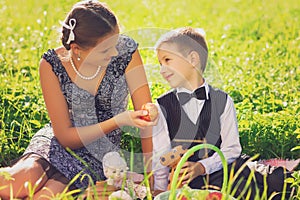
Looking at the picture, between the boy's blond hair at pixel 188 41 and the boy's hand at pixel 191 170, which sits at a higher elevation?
the boy's blond hair at pixel 188 41

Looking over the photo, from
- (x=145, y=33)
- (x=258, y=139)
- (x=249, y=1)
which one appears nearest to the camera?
(x=258, y=139)

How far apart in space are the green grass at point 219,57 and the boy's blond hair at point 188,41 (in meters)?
0.38

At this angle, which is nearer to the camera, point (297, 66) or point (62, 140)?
point (62, 140)

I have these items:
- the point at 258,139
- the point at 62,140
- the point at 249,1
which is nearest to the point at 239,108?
the point at 258,139

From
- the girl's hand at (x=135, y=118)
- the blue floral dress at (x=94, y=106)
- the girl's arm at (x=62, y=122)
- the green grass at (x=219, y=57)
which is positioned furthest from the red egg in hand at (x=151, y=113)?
the green grass at (x=219, y=57)

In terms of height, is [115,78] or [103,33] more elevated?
[103,33]

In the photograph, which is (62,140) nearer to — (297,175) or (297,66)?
(297,175)

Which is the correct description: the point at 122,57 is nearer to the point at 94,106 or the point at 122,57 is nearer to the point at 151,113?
the point at 94,106

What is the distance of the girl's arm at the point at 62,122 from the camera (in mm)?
4059

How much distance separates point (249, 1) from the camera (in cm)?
834

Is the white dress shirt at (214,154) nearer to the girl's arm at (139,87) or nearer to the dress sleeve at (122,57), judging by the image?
the girl's arm at (139,87)

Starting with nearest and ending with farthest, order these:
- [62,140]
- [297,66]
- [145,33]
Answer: [62,140] < [297,66] < [145,33]

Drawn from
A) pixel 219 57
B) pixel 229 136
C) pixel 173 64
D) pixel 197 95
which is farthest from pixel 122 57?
pixel 219 57

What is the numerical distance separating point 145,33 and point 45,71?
7.58 feet
